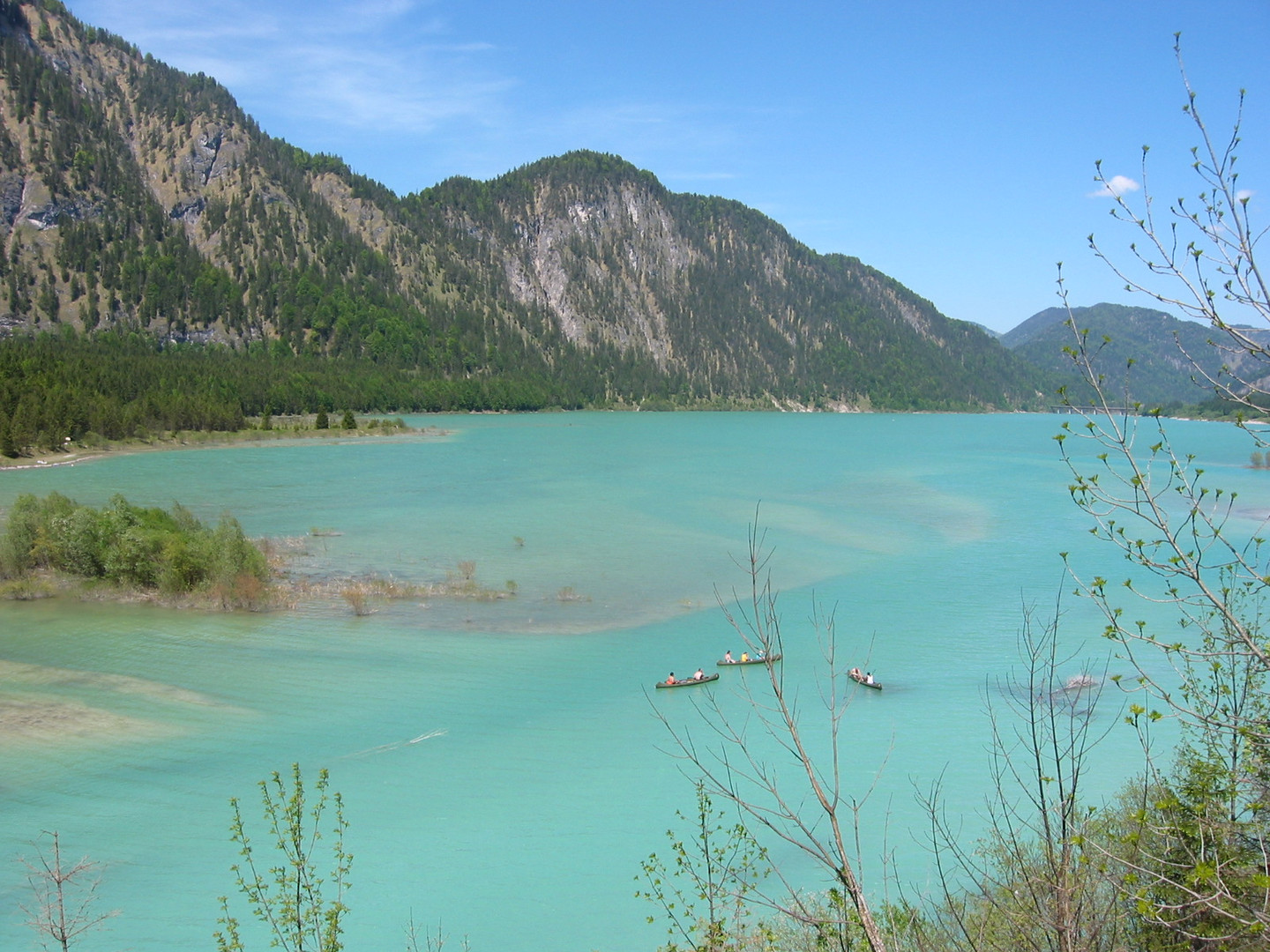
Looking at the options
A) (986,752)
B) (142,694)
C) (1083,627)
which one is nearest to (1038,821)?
(986,752)

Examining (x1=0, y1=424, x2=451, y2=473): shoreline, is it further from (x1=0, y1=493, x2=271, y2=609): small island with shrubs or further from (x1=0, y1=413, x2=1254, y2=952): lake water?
(x1=0, y1=493, x2=271, y2=609): small island with shrubs

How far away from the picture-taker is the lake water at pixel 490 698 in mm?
13336

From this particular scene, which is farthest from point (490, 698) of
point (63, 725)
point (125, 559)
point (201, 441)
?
point (201, 441)

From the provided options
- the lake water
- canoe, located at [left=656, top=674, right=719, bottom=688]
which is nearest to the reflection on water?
the lake water

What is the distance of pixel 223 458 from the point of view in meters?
70.0

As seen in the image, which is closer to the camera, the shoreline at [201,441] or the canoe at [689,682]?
the canoe at [689,682]

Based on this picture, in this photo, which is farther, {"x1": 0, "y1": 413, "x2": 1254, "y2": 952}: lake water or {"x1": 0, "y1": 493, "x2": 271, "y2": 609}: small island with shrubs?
{"x1": 0, "y1": 493, "x2": 271, "y2": 609}: small island with shrubs

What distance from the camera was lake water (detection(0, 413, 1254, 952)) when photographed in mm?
13336

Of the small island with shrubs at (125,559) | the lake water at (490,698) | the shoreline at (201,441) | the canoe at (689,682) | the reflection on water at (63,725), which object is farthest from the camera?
the shoreline at (201,441)

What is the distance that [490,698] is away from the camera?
66.8 ft

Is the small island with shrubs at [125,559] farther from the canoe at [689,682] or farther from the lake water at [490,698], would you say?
the canoe at [689,682]

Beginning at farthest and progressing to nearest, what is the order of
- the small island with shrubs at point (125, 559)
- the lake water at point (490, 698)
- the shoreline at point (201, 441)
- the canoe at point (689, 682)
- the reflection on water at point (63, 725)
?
the shoreline at point (201, 441) < the small island with shrubs at point (125, 559) < the canoe at point (689, 682) < the reflection on water at point (63, 725) < the lake water at point (490, 698)

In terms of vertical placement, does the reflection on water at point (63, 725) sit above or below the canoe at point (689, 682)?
below

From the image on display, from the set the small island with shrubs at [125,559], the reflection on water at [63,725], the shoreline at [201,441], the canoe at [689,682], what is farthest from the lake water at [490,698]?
the shoreline at [201,441]
